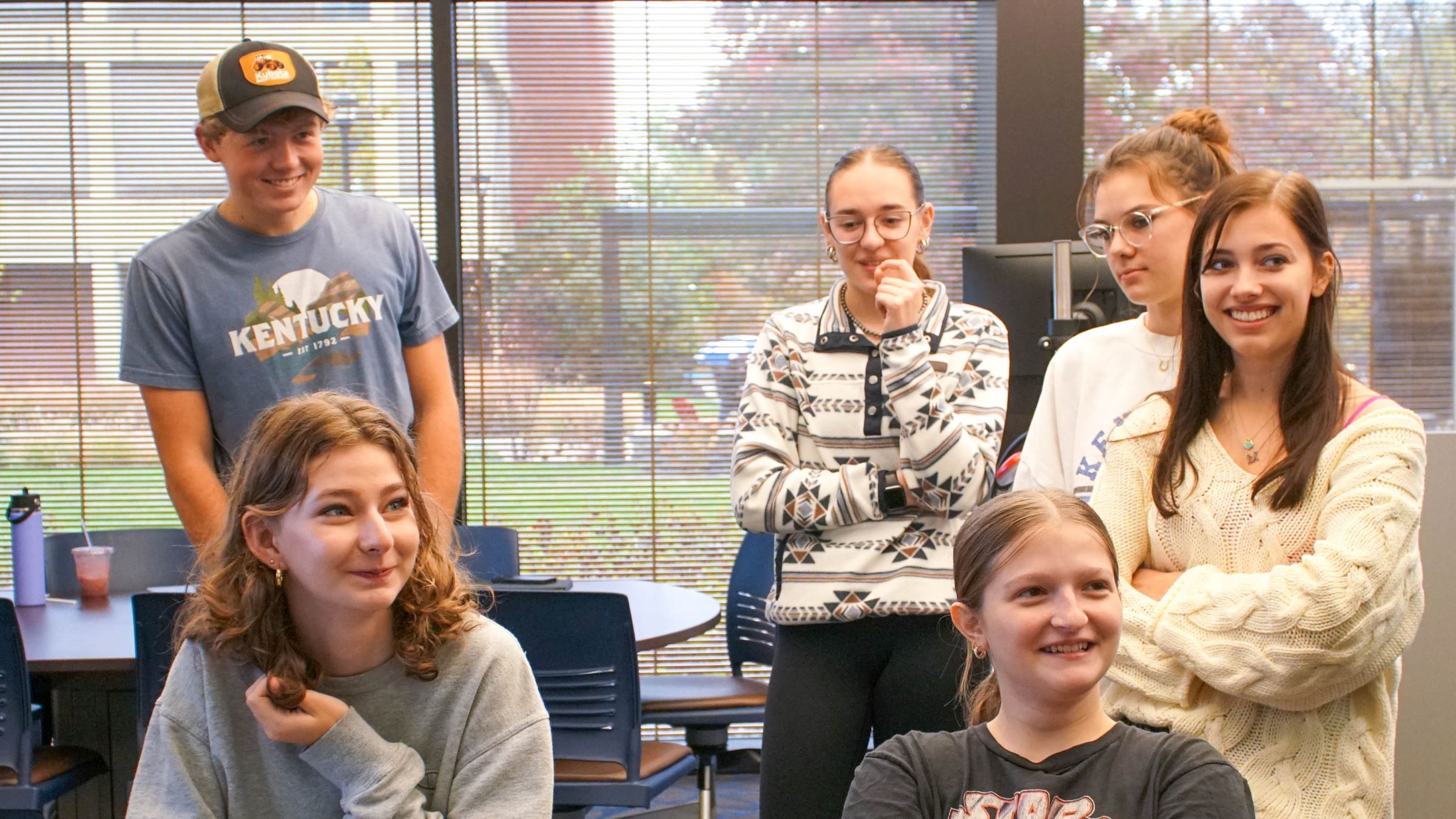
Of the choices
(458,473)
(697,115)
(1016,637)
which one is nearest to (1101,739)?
(1016,637)

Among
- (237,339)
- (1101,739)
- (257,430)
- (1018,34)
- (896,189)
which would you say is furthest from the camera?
(1018,34)

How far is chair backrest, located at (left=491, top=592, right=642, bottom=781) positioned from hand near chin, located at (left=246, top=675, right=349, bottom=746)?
3.15ft

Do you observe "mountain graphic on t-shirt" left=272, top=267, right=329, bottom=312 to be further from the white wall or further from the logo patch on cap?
the white wall

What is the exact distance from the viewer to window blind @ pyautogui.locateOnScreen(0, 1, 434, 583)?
431cm

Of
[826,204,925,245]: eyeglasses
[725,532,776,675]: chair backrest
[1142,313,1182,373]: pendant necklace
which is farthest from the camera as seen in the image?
[725,532,776,675]: chair backrest

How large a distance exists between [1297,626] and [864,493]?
0.74 metres

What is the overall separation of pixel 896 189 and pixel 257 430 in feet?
3.66

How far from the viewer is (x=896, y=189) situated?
7.09 ft

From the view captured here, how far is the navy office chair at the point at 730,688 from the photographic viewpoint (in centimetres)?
306

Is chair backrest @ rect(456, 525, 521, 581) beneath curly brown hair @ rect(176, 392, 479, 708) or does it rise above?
beneath

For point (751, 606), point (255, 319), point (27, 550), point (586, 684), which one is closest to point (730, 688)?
point (751, 606)

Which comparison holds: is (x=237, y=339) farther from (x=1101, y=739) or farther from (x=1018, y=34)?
(x=1018, y=34)

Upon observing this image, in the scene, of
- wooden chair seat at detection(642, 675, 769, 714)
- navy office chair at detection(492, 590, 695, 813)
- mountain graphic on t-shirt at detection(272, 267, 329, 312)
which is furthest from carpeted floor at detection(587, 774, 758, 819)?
mountain graphic on t-shirt at detection(272, 267, 329, 312)

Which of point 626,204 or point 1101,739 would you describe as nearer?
point 1101,739
